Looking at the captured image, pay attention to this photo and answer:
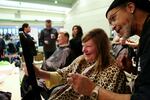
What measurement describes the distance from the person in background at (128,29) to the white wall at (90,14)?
5.70 metres

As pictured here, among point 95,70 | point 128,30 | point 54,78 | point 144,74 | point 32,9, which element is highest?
point 32,9

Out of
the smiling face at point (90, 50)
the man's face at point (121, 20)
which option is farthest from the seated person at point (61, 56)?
the man's face at point (121, 20)

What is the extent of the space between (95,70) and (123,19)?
0.74 meters

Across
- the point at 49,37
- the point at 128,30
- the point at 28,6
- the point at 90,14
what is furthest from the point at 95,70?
the point at 28,6

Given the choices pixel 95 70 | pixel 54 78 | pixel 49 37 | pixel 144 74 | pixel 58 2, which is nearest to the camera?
pixel 144 74

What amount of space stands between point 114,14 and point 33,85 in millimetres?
575

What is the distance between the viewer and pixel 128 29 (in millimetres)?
1059

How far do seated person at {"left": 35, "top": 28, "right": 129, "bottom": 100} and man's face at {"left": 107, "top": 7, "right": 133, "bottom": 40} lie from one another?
1.68ft

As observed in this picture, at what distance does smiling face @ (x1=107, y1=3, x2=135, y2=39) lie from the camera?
102 cm

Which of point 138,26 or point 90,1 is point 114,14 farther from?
point 90,1

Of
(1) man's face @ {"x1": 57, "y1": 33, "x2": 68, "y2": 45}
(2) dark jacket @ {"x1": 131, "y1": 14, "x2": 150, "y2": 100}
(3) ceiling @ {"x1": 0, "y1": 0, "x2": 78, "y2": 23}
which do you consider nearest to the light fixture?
(3) ceiling @ {"x1": 0, "y1": 0, "x2": 78, "y2": 23}

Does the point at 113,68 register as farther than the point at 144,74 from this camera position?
Yes

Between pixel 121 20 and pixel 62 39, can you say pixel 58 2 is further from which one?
pixel 121 20

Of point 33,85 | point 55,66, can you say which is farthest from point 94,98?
point 55,66
